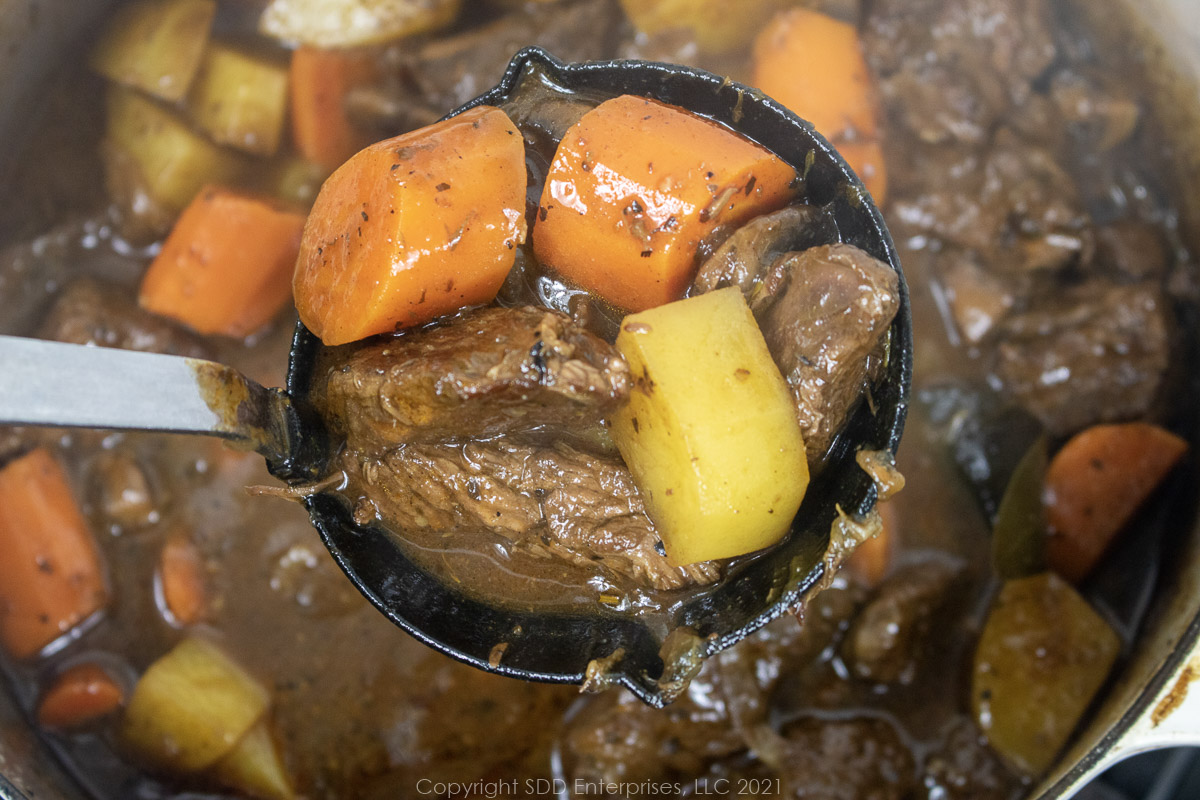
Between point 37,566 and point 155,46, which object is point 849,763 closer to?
point 37,566

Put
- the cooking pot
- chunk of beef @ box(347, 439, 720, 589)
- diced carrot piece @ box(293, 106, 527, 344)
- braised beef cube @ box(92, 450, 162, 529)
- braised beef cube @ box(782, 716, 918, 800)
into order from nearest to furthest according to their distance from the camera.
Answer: diced carrot piece @ box(293, 106, 527, 344)
chunk of beef @ box(347, 439, 720, 589)
the cooking pot
braised beef cube @ box(782, 716, 918, 800)
braised beef cube @ box(92, 450, 162, 529)

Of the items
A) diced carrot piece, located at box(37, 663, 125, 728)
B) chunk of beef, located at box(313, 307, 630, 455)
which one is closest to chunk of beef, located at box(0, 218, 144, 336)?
diced carrot piece, located at box(37, 663, 125, 728)

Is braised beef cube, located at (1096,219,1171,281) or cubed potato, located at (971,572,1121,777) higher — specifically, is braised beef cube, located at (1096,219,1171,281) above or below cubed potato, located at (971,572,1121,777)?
above

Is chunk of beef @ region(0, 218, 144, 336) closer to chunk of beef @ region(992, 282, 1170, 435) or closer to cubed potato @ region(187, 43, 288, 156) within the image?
cubed potato @ region(187, 43, 288, 156)

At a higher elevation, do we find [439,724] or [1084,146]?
[1084,146]

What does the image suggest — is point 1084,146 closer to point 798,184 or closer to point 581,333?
point 798,184

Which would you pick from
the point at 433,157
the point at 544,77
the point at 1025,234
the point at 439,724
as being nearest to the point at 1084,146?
the point at 1025,234
